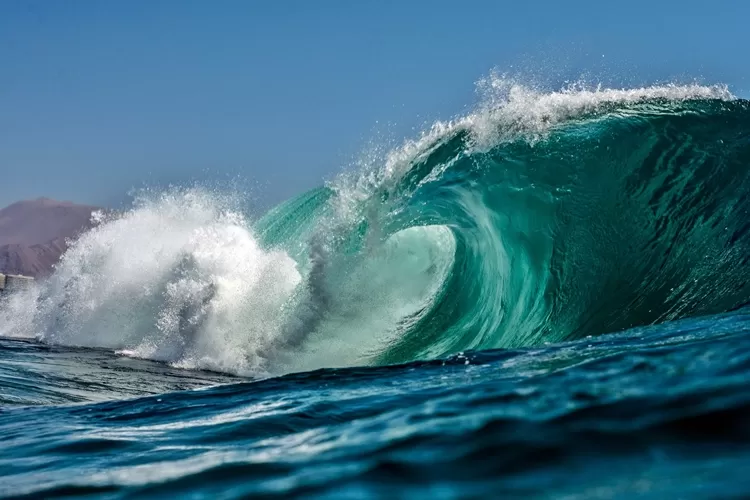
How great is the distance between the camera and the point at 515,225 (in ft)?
Answer: 35.6

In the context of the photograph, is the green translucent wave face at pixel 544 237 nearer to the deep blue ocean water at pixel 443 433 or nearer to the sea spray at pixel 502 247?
the sea spray at pixel 502 247

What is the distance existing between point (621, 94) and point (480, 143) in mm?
2184

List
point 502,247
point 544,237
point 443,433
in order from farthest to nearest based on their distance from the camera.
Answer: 1. point 502,247
2. point 544,237
3. point 443,433

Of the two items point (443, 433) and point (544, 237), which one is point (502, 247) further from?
point (443, 433)

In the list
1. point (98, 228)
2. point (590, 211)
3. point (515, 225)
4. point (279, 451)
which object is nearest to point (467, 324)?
point (515, 225)

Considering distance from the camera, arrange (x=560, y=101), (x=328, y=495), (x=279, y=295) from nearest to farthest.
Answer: (x=328, y=495)
(x=560, y=101)
(x=279, y=295)

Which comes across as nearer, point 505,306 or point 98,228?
point 505,306

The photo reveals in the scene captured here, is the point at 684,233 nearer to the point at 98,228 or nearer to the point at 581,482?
the point at 581,482

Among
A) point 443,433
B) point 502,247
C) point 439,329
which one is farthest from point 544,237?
point 443,433

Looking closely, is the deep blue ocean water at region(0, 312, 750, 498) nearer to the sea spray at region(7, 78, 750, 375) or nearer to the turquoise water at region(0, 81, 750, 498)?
the turquoise water at region(0, 81, 750, 498)

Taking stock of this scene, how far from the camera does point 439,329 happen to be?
11461 mm

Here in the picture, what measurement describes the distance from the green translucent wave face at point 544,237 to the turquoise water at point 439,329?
0.03 meters

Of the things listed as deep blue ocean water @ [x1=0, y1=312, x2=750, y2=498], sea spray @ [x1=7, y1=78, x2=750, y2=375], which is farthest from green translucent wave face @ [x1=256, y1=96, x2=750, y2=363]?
deep blue ocean water @ [x1=0, y1=312, x2=750, y2=498]

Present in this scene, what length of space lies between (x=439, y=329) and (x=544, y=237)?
219cm
